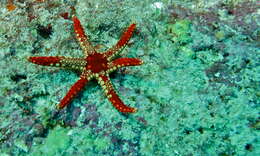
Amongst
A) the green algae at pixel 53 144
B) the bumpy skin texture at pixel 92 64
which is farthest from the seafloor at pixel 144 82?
the bumpy skin texture at pixel 92 64

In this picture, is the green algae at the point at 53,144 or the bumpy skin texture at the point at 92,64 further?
the bumpy skin texture at the point at 92,64

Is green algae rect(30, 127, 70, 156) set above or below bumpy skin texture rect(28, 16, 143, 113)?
below

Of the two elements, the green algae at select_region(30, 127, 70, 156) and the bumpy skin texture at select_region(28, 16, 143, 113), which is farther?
the bumpy skin texture at select_region(28, 16, 143, 113)

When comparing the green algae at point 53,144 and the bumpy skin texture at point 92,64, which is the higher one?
the bumpy skin texture at point 92,64

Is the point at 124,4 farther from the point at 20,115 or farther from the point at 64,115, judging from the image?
the point at 20,115

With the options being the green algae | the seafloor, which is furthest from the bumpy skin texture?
the green algae

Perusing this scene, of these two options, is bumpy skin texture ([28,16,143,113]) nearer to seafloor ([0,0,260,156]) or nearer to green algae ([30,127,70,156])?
seafloor ([0,0,260,156])

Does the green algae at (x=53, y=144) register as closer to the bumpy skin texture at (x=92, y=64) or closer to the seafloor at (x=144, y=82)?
the seafloor at (x=144, y=82)
